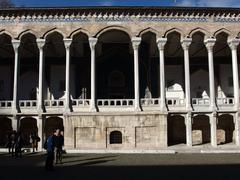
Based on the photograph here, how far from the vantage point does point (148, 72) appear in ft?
104

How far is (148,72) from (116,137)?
8.11 meters

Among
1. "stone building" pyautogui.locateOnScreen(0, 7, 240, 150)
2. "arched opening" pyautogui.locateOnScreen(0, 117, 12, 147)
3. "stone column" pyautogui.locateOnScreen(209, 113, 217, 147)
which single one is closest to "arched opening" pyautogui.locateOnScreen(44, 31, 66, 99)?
"stone building" pyautogui.locateOnScreen(0, 7, 240, 150)

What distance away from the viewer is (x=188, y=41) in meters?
26.2

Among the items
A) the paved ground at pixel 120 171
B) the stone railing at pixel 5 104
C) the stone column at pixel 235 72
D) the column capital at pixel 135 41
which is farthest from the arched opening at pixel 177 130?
the paved ground at pixel 120 171

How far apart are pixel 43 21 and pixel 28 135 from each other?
8.18 metres

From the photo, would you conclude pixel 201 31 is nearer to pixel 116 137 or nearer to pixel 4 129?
pixel 116 137

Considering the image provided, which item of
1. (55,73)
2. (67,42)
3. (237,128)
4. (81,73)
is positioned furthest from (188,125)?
(55,73)

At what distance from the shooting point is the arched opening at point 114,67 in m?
31.5

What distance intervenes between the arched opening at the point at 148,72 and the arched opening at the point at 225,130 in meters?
5.87

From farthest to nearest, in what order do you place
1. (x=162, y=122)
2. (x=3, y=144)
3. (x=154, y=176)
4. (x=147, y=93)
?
(x=147, y=93)
(x=3, y=144)
(x=162, y=122)
(x=154, y=176)

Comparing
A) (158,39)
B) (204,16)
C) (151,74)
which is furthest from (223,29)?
(151,74)

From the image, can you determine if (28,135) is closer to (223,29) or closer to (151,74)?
(151,74)

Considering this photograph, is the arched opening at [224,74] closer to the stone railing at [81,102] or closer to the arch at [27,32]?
the stone railing at [81,102]

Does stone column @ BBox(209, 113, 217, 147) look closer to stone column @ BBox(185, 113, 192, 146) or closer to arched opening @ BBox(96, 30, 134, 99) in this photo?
stone column @ BBox(185, 113, 192, 146)
